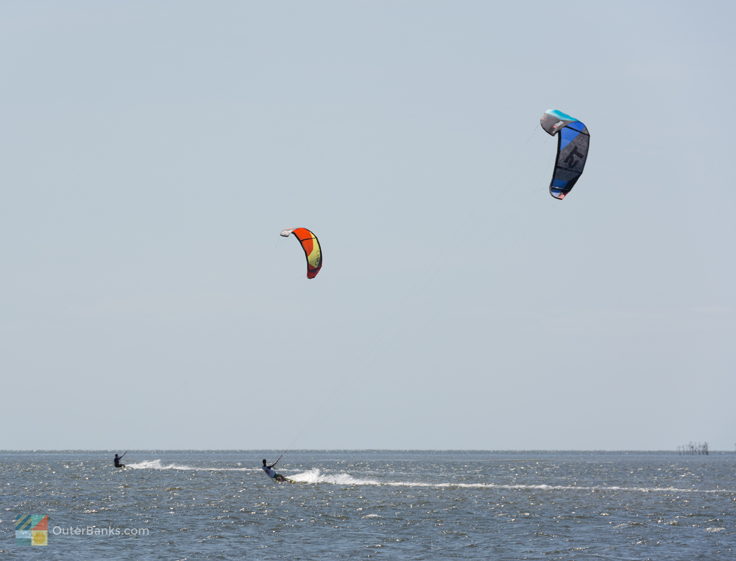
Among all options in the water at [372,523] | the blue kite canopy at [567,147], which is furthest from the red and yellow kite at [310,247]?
the blue kite canopy at [567,147]

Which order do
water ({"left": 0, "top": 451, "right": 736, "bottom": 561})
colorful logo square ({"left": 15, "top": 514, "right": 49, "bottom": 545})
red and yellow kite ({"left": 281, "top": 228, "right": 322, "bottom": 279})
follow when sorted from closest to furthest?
water ({"left": 0, "top": 451, "right": 736, "bottom": 561}) < colorful logo square ({"left": 15, "top": 514, "right": 49, "bottom": 545}) < red and yellow kite ({"left": 281, "top": 228, "right": 322, "bottom": 279})

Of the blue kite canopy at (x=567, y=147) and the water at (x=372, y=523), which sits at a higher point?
the blue kite canopy at (x=567, y=147)

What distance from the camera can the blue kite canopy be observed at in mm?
28866

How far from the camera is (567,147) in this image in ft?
95.4

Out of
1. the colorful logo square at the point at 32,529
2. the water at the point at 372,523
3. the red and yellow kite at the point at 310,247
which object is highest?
the red and yellow kite at the point at 310,247

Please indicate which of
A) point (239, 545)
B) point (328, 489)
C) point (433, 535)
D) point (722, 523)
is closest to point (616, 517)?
point (722, 523)

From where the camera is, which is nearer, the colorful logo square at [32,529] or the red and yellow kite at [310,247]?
the colorful logo square at [32,529]

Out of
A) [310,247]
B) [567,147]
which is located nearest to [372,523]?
[310,247]

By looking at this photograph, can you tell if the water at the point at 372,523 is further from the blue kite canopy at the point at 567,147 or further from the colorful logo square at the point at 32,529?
the blue kite canopy at the point at 567,147

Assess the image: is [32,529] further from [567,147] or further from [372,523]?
[567,147]

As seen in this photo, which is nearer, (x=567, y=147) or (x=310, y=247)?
(x=567, y=147)

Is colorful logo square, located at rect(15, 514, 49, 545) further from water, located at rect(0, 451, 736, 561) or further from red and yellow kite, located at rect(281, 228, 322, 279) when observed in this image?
red and yellow kite, located at rect(281, 228, 322, 279)

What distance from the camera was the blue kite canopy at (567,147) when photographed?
28.9 metres

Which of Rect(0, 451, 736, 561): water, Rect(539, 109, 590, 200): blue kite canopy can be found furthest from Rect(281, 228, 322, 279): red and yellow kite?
Rect(539, 109, 590, 200): blue kite canopy
